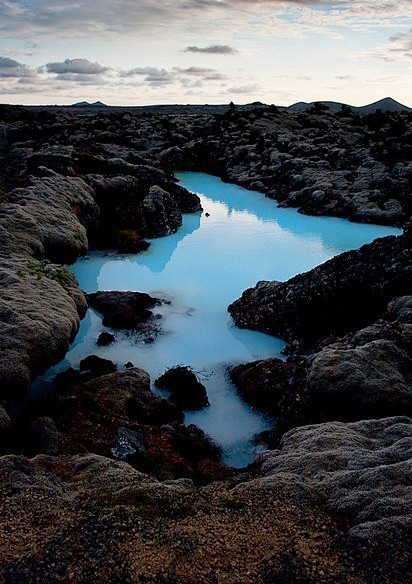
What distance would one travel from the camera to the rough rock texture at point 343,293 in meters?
17.6

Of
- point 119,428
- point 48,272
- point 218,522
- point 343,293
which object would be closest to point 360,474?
point 218,522

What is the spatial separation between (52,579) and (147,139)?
64.2 meters

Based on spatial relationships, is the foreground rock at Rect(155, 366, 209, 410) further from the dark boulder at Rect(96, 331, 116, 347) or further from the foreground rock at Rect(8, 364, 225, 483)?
the dark boulder at Rect(96, 331, 116, 347)

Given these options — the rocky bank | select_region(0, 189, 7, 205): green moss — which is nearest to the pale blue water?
the rocky bank

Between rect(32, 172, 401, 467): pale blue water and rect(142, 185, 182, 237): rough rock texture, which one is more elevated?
rect(142, 185, 182, 237): rough rock texture

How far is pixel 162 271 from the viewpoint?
26.2 meters

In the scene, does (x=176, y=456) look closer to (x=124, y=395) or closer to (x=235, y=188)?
(x=124, y=395)

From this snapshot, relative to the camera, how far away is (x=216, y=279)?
25.1 meters

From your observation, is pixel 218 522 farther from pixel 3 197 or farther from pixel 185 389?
pixel 3 197

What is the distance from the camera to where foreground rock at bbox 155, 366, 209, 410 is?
14.7 metres

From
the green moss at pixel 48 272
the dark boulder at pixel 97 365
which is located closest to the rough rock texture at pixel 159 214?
the green moss at pixel 48 272

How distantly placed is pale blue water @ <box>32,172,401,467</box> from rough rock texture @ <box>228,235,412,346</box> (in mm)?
964

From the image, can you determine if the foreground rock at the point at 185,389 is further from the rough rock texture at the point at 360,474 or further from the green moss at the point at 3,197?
the green moss at the point at 3,197

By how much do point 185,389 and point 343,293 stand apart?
6.81 metres
